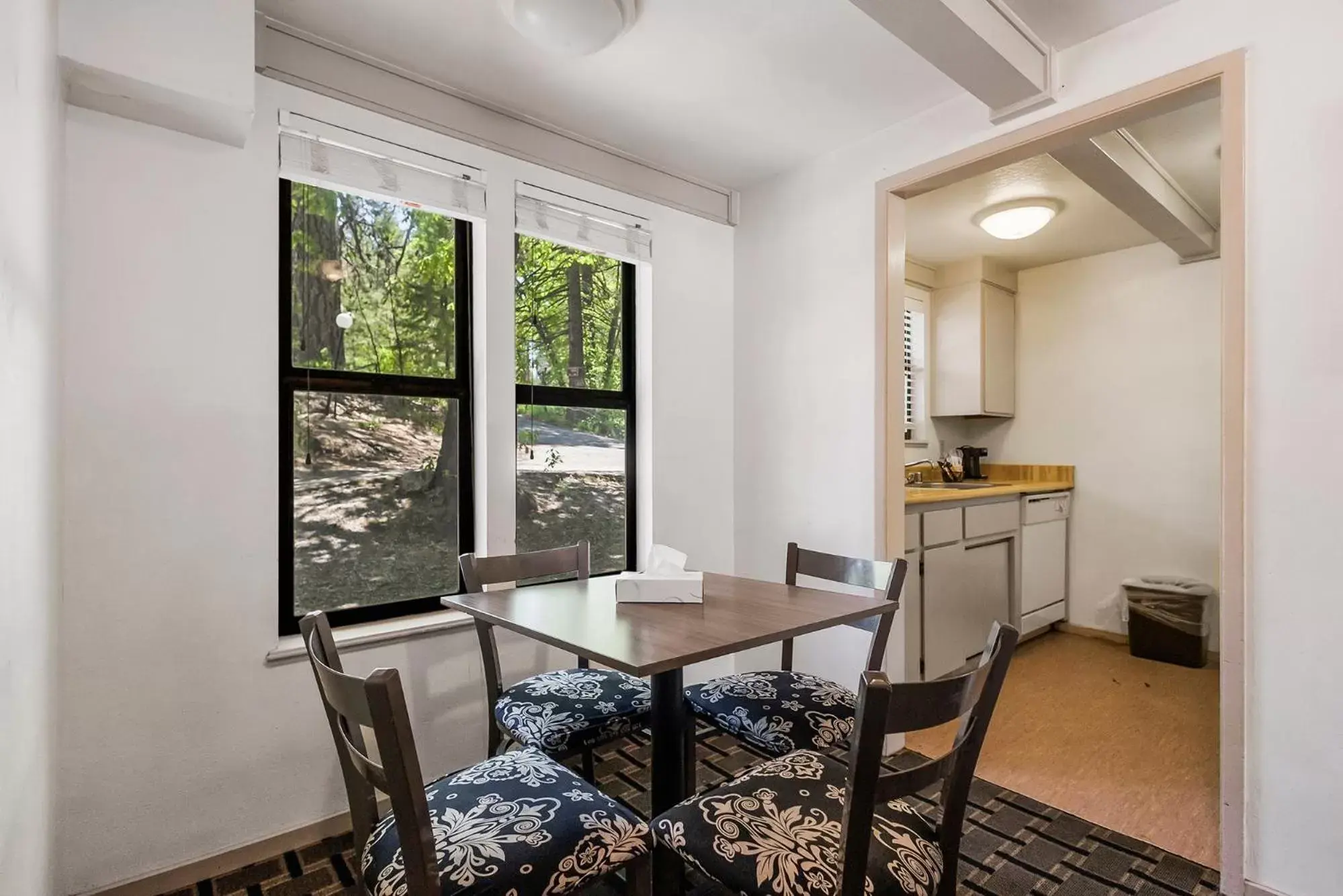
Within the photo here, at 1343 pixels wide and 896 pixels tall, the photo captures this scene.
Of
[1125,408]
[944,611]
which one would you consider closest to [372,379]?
[944,611]

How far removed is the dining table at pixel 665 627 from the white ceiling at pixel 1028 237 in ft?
6.53

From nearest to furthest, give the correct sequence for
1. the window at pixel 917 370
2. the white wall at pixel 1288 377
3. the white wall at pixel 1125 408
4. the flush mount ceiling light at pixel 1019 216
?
the white wall at pixel 1288 377, the flush mount ceiling light at pixel 1019 216, the white wall at pixel 1125 408, the window at pixel 917 370

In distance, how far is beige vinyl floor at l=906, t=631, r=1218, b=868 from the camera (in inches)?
83.3

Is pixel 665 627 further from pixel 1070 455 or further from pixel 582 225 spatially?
pixel 1070 455

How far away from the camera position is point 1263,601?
5.65 feet

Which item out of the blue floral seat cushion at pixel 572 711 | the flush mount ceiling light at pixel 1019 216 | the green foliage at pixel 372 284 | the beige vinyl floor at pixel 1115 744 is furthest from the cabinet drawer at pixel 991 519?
the green foliage at pixel 372 284

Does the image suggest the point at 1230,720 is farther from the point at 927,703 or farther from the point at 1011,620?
the point at 1011,620

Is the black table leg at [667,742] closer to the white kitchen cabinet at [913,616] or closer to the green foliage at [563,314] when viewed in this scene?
the green foliage at [563,314]

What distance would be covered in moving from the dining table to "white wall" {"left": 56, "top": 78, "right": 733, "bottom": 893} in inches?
25.9

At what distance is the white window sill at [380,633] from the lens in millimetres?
1938

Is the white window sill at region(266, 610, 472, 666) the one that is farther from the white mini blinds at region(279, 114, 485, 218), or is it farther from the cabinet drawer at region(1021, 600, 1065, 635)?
the cabinet drawer at region(1021, 600, 1065, 635)

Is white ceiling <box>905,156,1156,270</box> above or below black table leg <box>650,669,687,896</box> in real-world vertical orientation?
above

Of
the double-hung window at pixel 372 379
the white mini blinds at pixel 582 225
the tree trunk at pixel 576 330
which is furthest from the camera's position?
the tree trunk at pixel 576 330

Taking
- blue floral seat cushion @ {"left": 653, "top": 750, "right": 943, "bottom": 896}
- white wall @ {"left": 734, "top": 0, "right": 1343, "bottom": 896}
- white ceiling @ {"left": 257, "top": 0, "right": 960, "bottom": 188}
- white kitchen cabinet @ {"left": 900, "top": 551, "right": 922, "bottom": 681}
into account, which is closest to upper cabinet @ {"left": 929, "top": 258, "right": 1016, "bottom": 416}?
white kitchen cabinet @ {"left": 900, "top": 551, "right": 922, "bottom": 681}
